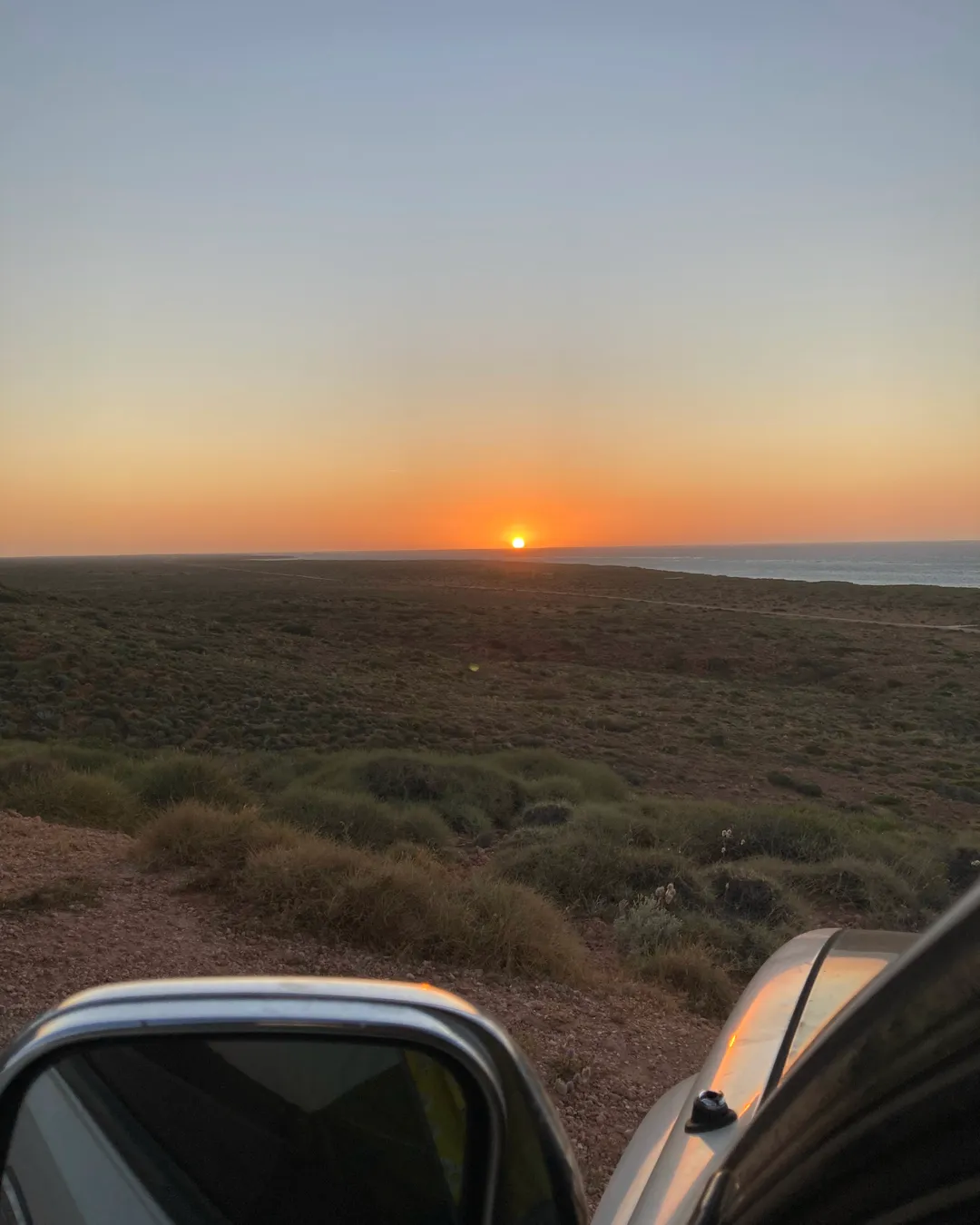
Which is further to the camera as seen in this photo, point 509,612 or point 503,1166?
point 509,612

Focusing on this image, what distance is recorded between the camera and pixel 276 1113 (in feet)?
4.76

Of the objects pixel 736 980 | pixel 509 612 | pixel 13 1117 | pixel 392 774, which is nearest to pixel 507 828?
pixel 392 774

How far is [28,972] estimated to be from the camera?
561 centimetres

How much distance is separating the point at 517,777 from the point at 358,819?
4.49 metres

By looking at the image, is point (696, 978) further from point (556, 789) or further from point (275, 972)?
point (556, 789)

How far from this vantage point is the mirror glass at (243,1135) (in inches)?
53.6

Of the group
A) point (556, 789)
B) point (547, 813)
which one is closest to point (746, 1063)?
→ point (547, 813)

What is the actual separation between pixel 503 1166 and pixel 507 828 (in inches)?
439

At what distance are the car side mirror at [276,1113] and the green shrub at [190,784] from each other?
9522mm

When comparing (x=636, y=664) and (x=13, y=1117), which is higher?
(x=13, y=1117)

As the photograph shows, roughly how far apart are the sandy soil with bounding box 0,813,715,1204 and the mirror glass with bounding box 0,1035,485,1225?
3075mm

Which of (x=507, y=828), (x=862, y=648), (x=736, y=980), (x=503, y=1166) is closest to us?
(x=503, y=1166)

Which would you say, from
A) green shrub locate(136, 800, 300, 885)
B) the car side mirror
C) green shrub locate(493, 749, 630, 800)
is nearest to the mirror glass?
the car side mirror

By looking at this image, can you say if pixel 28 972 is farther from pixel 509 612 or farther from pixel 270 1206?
pixel 509 612
